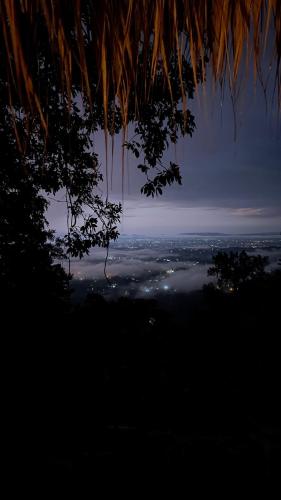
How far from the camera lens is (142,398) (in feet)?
16.6

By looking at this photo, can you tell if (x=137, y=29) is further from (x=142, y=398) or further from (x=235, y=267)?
(x=235, y=267)

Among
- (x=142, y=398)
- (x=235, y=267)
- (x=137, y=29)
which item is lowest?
(x=142, y=398)

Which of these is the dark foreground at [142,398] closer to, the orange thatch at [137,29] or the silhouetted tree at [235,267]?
the orange thatch at [137,29]

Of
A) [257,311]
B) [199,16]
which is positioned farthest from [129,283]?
A: [199,16]

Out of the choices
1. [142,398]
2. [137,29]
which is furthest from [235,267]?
[137,29]

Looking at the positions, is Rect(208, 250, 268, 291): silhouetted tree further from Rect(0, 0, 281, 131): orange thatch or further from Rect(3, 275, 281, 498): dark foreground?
Rect(0, 0, 281, 131): orange thatch

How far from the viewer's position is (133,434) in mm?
3057

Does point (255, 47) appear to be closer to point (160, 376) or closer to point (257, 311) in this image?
point (160, 376)

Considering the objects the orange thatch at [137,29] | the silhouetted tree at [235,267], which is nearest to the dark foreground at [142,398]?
the orange thatch at [137,29]

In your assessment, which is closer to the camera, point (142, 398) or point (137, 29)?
point (137, 29)

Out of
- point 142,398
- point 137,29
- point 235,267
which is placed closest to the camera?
point 137,29

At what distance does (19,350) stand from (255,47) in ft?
16.7

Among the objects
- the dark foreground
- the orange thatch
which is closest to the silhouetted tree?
the dark foreground

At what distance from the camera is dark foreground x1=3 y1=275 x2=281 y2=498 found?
2.70 meters
